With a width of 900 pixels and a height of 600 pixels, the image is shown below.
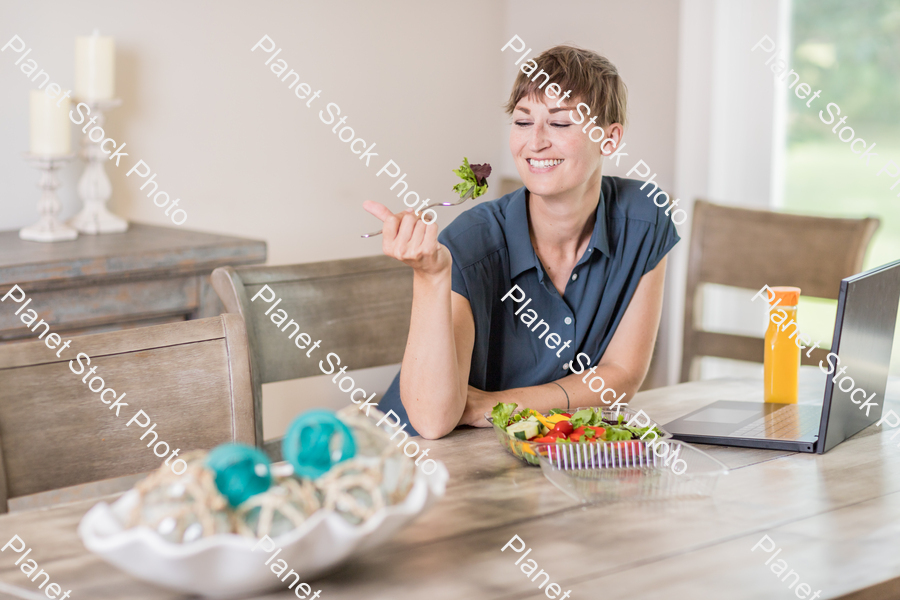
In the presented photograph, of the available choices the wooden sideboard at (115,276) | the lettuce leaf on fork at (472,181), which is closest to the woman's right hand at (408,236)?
the lettuce leaf on fork at (472,181)

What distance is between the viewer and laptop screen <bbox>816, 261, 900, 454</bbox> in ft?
3.81

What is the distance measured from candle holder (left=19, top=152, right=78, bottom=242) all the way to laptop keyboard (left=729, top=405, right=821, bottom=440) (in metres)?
1.64

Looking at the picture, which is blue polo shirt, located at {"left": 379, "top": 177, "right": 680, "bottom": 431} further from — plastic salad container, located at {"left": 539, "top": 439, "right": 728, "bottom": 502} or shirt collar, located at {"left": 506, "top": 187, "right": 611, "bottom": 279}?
plastic salad container, located at {"left": 539, "top": 439, "right": 728, "bottom": 502}

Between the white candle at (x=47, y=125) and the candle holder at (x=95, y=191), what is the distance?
111mm

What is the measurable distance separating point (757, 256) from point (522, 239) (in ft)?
3.36

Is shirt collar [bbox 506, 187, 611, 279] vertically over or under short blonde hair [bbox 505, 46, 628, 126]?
under

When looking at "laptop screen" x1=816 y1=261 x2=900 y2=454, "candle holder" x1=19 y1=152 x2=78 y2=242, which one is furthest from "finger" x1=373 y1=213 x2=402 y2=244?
"candle holder" x1=19 y1=152 x2=78 y2=242

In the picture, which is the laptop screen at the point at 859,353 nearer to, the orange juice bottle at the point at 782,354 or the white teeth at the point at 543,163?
the orange juice bottle at the point at 782,354

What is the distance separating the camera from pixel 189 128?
262cm

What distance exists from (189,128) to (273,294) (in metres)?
1.27

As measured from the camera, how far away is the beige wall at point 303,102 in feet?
7.90

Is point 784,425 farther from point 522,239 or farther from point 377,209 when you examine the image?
point 377,209

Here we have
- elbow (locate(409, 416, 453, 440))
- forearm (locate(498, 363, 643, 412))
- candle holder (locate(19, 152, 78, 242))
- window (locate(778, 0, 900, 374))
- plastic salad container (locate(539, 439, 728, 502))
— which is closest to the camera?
plastic salad container (locate(539, 439, 728, 502))

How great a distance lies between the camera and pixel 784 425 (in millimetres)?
1284
